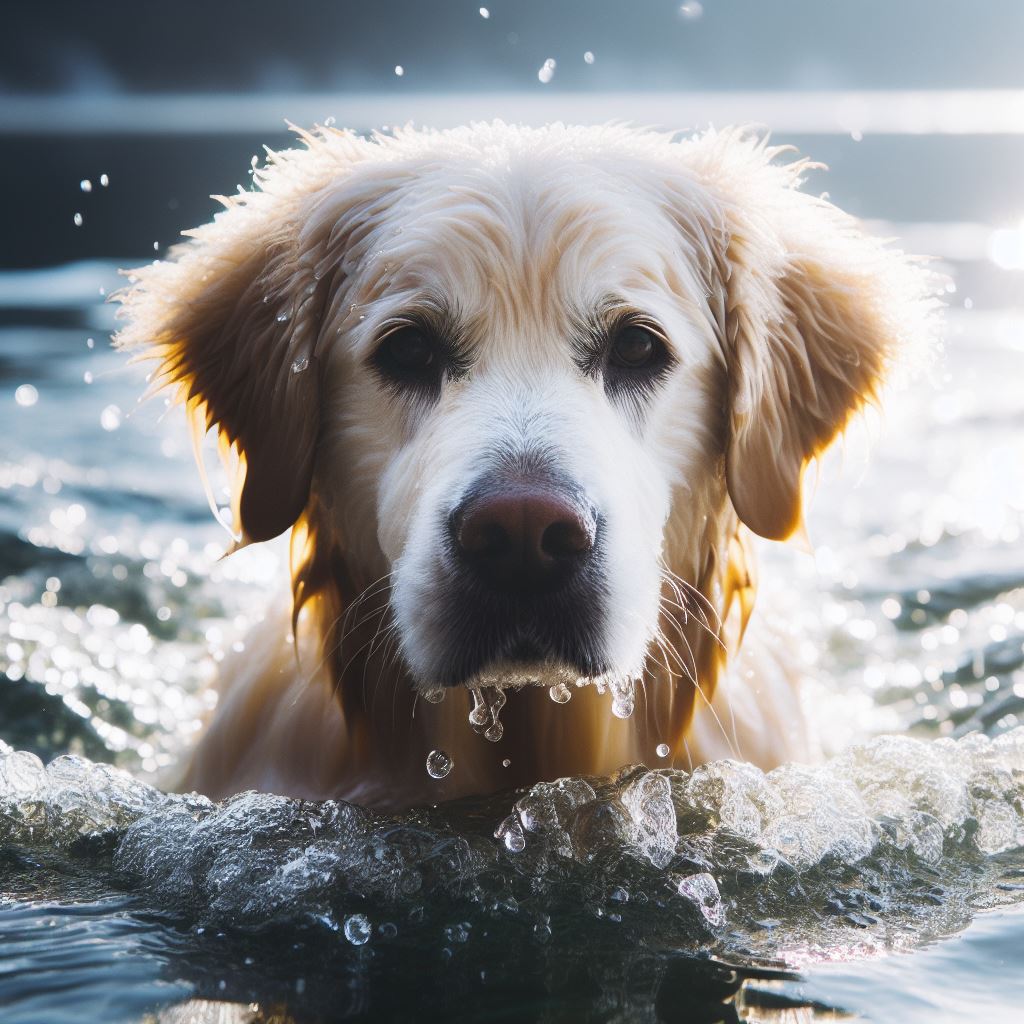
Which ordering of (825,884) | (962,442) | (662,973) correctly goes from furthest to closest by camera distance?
(962,442)
(825,884)
(662,973)

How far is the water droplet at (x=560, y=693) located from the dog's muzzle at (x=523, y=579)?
35cm

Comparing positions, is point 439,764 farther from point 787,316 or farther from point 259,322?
point 787,316

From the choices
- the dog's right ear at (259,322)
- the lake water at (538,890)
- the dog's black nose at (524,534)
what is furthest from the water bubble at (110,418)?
the dog's black nose at (524,534)

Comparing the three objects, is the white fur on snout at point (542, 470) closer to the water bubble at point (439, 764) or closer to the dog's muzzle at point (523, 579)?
the dog's muzzle at point (523, 579)

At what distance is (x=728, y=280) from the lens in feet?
12.3

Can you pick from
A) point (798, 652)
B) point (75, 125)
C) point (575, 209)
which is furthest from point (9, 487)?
point (75, 125)

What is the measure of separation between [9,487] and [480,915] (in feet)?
19.6

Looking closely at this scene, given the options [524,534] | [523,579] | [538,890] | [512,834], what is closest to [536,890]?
[538,890]

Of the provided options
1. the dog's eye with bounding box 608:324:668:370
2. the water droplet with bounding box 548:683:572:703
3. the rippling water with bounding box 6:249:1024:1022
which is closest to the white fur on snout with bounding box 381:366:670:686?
the dog's eye with bounding box 608:324:668:370

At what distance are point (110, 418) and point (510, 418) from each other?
24.6ft

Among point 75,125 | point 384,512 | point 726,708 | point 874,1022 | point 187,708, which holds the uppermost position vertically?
point 75,125

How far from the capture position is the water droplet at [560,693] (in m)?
3.48

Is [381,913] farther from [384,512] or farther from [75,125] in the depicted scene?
[75,125]

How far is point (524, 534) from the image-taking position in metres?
2.91
